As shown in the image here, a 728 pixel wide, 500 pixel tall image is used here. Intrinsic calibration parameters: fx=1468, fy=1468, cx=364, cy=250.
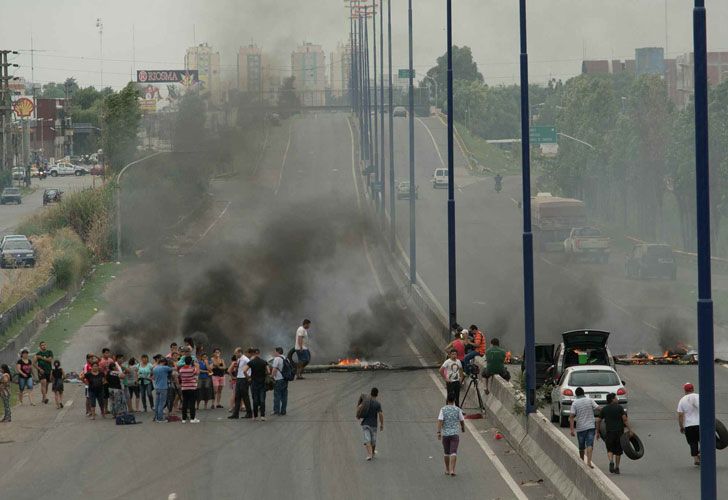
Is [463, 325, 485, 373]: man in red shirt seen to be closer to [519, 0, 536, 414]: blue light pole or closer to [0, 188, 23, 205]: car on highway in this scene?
[519, 0, 536, 414]: blue light pole

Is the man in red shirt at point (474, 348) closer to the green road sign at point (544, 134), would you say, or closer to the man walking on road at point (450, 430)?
the man walking on road at point (450, 430)

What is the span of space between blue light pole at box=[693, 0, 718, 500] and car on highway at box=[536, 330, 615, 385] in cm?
1440

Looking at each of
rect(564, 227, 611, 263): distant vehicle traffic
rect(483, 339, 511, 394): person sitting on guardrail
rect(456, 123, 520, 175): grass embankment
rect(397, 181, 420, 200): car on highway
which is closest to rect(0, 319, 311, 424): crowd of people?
rect(483, 339, 511, 394): person sitting on guardrail

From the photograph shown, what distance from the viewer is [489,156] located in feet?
477

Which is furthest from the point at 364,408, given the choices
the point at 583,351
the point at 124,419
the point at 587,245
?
the point at 587,245

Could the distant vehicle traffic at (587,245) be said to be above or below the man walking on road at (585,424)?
above

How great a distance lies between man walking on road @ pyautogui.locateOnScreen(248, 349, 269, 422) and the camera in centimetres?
2752

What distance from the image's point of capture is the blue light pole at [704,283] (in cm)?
1425

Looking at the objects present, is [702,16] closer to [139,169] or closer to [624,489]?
[624,489]

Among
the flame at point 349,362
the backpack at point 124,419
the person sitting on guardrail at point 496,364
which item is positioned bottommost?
the flame at point 349,362

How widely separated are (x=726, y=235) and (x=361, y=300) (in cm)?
2936

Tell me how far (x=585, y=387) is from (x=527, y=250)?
9.13ft

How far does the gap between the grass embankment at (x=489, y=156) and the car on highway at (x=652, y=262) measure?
67.9 metres

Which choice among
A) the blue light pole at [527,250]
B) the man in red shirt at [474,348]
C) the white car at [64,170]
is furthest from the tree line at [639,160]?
the white car at [64,170]
